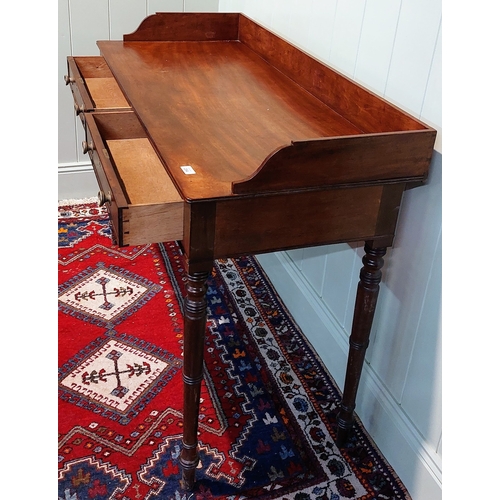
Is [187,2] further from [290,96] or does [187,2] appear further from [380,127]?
[380,127]

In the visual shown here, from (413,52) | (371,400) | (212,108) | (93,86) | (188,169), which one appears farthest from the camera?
(93,86)

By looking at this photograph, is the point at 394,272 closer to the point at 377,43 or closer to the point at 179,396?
the point at 377,43

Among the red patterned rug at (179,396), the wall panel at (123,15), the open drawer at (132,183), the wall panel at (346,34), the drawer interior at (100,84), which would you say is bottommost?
the red patterned rug at (179,396)

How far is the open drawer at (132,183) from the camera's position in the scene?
1240 mm

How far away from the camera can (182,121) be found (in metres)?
1.56

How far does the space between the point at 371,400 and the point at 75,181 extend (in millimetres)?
1849

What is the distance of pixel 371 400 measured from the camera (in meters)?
1.80

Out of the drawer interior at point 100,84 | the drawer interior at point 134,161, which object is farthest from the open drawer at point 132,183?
the drawer interior at point 100,84

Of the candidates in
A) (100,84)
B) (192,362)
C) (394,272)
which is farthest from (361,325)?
(100,84)

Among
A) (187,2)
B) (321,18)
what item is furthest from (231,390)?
(187,2)

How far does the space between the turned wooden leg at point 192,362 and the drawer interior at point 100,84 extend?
0.77 m

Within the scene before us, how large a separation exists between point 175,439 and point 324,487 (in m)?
0.44

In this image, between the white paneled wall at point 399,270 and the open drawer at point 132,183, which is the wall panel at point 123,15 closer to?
the white paneled wall at point 399,270

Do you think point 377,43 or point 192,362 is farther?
point 377,43
